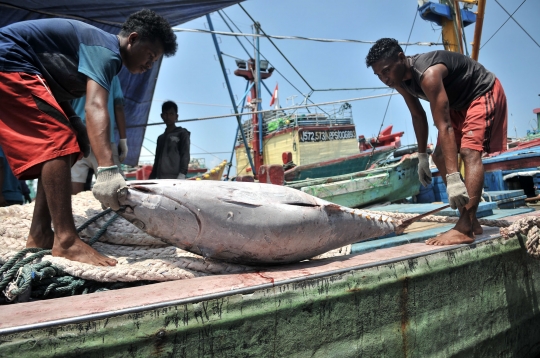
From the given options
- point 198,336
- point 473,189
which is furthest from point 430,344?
point 198,336

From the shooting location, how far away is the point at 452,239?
1.88 meters

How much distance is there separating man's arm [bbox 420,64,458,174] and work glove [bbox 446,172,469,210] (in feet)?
0.40

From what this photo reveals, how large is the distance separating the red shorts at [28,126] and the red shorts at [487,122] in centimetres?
219

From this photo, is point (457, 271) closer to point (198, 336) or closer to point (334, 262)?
point (334, 262)

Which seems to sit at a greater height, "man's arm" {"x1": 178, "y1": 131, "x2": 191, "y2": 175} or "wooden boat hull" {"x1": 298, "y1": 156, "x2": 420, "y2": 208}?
"man's arm" {"x1": 178, "y1": 131, "x2": 191, "y2": 175}

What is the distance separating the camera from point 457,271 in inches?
68.6

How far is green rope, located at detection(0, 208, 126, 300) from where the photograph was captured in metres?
1.25

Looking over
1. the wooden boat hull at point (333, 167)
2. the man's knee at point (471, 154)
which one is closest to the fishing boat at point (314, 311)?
the man's knee at point (471, 154)

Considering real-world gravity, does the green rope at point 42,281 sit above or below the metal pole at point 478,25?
below

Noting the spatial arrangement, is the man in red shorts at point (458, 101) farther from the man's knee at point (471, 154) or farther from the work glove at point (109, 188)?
the work glove at point (109, 188)

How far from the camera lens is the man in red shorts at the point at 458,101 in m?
2.06

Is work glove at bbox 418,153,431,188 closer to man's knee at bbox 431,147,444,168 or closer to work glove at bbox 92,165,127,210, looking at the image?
man's knee at bbox 431,147,444,168

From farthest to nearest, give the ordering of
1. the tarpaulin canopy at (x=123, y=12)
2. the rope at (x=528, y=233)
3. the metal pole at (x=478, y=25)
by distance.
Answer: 1. the metal pole at (x=478, y=25)
2. the tarpaulin canopy at (x=123, y=12)
3. the rope at (x=528, y=233)

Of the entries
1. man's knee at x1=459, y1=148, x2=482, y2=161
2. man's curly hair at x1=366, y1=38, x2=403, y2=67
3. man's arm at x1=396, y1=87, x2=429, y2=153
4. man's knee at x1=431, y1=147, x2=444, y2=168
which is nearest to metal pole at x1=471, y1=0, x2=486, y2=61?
man's arm at x1=396, y1=87, x2=429, y2=153
